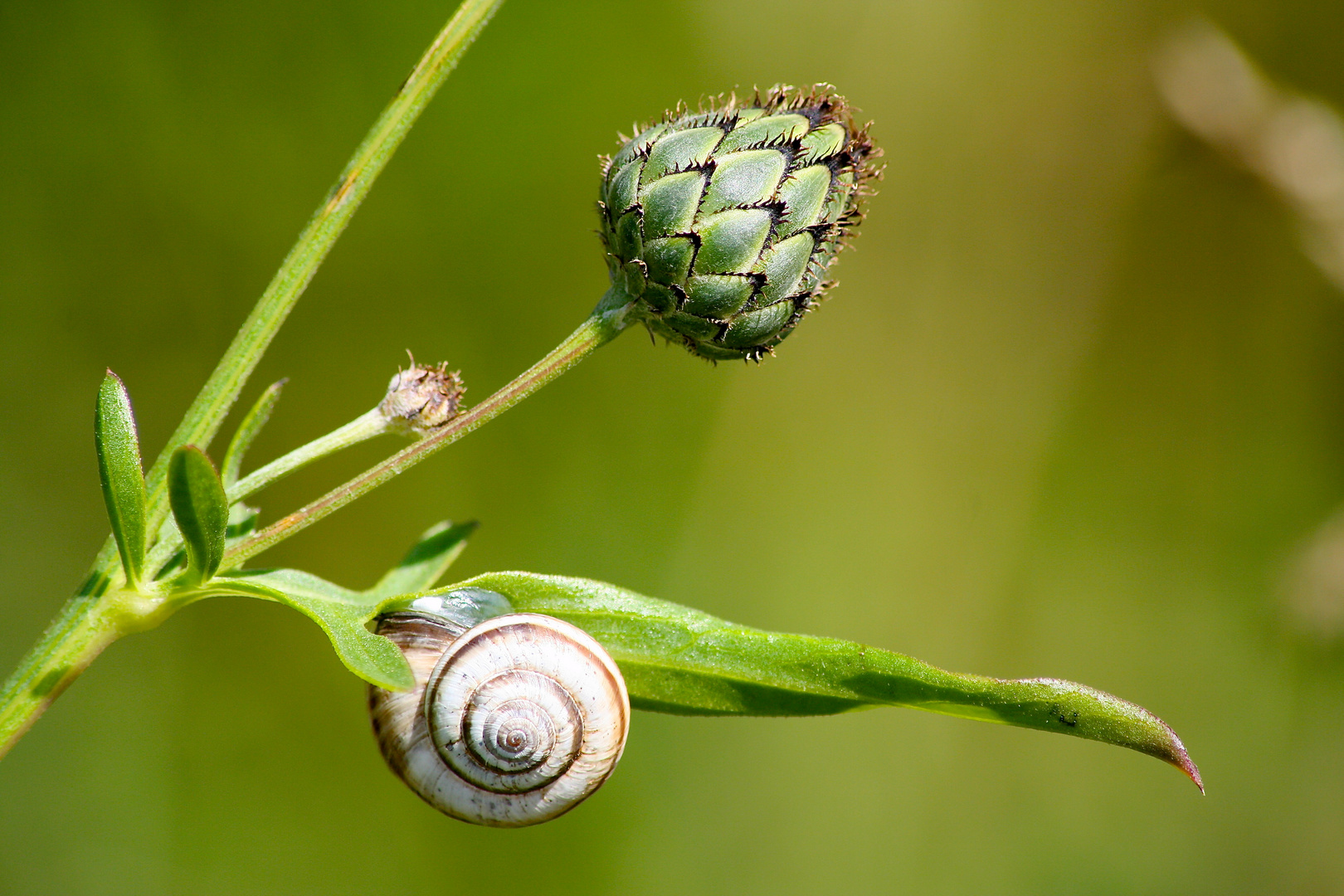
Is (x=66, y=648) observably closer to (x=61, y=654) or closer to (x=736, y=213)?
(x=61, y=654)

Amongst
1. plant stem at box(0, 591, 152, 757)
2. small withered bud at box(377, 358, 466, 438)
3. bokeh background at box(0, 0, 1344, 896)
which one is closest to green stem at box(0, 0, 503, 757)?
plant stem at box(0, 591, 152, 757)

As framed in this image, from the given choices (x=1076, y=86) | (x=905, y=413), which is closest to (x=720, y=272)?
(x=905, y=413)

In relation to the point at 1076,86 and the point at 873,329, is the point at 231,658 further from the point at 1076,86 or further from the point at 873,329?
the point at 1076,86

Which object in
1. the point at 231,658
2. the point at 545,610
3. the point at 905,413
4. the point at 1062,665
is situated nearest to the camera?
the point at 545,610

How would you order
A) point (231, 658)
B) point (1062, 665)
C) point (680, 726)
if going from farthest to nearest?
point (1062, 665) < point (680, 726) < point (231, 658)

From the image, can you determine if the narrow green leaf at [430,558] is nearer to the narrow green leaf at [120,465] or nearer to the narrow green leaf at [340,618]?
the narrow green leaf at [340,618]

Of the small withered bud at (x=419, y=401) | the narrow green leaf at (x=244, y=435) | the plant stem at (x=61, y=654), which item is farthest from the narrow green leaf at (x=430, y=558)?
the plant stem at (x=61, y=654)

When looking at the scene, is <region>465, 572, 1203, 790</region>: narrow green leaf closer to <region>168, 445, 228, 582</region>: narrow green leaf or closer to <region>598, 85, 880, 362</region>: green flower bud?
<region>168, 445, 228, 582</region>: narrow green leaf
